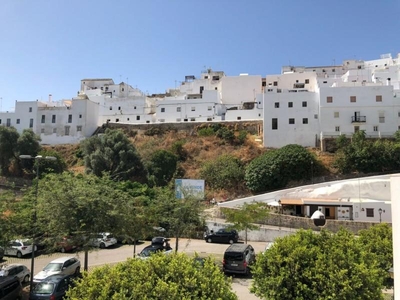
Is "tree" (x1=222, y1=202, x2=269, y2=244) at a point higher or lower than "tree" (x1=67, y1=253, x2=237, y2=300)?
lower

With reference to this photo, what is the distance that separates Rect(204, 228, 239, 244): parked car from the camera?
1043 inches

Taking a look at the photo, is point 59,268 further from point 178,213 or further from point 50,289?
point 178,213

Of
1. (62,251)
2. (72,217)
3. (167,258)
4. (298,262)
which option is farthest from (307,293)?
(62,251)

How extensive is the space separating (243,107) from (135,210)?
41833mm

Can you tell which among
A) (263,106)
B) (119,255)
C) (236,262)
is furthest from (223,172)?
(236,262)

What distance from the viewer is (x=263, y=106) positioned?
47281 millimetres

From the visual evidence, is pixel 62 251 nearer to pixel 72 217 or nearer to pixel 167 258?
pixel 72 217

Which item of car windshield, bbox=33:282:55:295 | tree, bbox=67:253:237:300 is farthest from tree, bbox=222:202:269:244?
tree, bbox=67:253:237:300

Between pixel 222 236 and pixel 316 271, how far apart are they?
61.4ft

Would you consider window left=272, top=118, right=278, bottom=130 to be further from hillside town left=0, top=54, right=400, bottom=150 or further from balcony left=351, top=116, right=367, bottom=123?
balcony left=351, top=116, right=367, bottom=123

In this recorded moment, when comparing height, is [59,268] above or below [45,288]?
below

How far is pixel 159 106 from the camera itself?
59688 mm

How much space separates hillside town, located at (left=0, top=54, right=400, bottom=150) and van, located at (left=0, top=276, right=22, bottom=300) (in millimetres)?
37855

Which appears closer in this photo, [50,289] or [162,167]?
[50,289]
